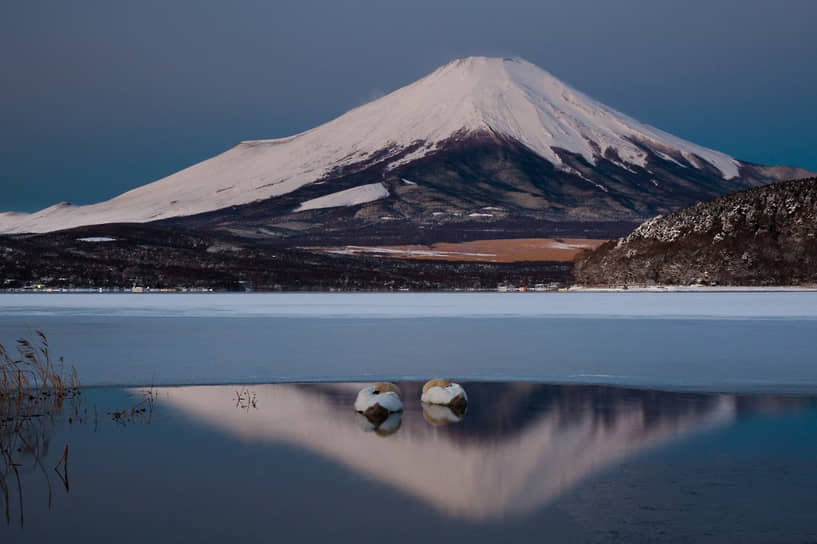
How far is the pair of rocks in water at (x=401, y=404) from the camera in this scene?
14.0 metres

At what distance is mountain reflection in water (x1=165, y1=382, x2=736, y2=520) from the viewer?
395 inches

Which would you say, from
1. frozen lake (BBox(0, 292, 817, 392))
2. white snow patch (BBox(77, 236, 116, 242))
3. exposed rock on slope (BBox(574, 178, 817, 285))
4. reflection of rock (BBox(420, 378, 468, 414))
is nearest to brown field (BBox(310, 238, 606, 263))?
white snow patch (BBox(77, 236, 116, 242))

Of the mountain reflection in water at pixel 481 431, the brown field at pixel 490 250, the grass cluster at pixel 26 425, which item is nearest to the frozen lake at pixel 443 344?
the grass cluster at pixel 26 425

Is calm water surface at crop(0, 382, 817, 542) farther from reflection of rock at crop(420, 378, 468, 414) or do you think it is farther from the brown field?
the brown field

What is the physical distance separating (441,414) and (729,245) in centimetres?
5718

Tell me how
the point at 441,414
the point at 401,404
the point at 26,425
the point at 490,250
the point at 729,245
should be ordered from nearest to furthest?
the point at 26,425, the point at 441,414, the point at 401,404, the point at 729,245, the point at 490,250

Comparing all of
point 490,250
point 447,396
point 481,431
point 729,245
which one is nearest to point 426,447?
point 481,431

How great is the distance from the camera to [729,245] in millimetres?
67375

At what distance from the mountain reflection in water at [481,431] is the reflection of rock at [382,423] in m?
0.03

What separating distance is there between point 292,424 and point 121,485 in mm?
3640

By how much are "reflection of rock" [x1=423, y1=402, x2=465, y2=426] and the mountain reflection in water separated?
28 millimetres

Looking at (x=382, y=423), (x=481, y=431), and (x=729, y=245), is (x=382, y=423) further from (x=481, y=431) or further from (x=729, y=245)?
(x=729, y=245)

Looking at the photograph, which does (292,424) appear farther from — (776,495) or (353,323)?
(353,323)

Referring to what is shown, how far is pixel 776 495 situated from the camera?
930cm
